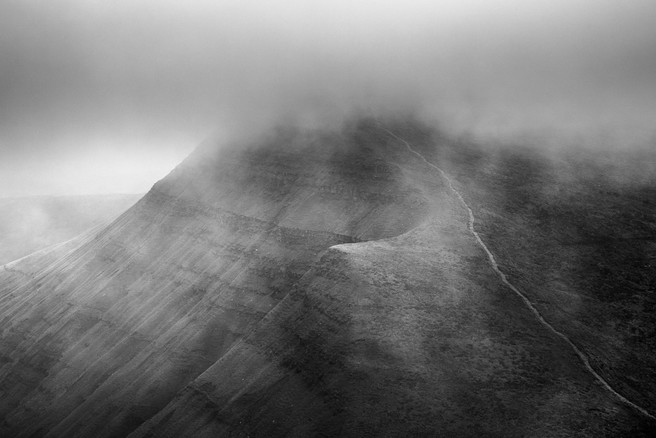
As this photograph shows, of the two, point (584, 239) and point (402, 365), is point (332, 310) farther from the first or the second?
point (584, 239)

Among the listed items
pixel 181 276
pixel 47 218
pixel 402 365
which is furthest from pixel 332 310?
pixel 47 218

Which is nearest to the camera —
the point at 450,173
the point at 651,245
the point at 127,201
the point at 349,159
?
the point at 651,245

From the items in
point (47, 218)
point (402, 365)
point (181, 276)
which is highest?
point (402, 365)

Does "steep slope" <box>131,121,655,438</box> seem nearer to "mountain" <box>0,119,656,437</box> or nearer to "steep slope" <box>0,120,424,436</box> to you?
"mountain" <box>0,119,656,437</box>

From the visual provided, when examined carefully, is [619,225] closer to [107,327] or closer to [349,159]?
[349,159]

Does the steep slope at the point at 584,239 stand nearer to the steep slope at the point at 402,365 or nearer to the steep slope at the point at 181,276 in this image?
the steep slope at the point at 402,365

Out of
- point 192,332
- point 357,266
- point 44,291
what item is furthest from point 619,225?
point 44,291

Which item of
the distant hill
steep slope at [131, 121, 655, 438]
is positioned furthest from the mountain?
the distant hill
